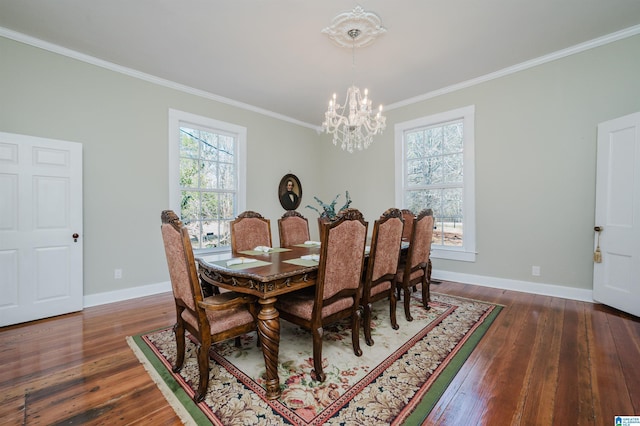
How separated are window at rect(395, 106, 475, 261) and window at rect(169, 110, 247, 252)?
2.76m

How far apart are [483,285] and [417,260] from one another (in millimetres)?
1721

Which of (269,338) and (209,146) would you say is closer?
(269,338)

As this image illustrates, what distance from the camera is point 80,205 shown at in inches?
121

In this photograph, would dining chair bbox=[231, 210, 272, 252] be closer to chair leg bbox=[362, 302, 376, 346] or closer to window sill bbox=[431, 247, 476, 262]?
chair leg bbox=[362, 302, 376, 346]

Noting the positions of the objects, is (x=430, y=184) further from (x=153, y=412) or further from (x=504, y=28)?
(x=153, y=412)

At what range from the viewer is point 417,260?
287 centimetres

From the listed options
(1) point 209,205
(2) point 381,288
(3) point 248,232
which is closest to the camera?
(2) point 381,288

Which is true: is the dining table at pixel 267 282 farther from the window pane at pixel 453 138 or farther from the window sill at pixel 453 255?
the window pane at pixel 453 138

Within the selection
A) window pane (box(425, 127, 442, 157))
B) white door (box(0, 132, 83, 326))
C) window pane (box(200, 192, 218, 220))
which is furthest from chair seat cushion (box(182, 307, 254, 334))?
window pane (box(425, 127, 442, 157))

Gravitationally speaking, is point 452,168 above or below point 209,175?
above

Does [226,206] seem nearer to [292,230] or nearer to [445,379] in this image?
[292,230]

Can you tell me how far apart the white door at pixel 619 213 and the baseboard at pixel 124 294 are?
5.26 m

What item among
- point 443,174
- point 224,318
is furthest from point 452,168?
point 224,318

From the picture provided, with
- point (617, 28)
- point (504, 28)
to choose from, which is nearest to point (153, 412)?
point (504, 28)
